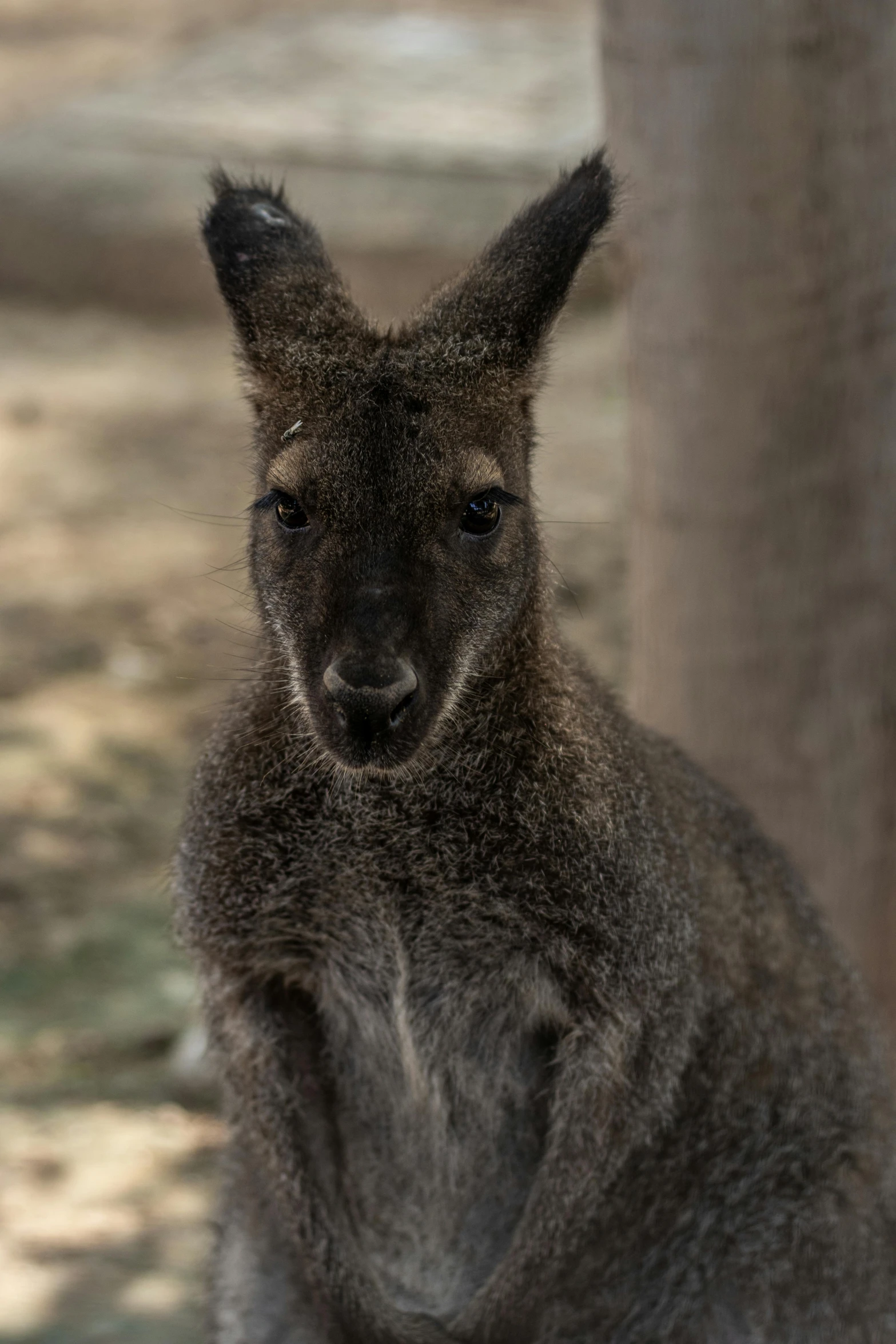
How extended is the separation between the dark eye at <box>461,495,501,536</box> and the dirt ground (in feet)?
1.87

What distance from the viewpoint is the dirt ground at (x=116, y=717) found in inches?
182

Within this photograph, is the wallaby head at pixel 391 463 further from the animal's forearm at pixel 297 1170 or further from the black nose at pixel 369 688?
the animal's forearm at pixel 297 1170

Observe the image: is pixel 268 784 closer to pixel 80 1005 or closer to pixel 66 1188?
pixel 66 1188

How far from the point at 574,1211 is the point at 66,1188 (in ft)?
6.30

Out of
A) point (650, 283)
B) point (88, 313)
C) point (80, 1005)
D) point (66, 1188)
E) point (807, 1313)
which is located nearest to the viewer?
point (807, 1313)

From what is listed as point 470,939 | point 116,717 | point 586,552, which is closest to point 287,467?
point 470,939

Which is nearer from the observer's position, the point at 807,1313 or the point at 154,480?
the point at 807,1313

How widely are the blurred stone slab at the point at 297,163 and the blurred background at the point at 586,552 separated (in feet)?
0.25

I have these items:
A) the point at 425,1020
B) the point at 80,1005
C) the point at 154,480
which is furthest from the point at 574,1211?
the point at 154,480

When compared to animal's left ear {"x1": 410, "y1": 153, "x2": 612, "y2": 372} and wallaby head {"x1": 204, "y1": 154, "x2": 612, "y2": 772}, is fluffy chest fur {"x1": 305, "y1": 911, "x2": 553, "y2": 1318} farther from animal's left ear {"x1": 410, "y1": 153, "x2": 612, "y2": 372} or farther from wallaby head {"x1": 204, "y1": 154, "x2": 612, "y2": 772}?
animal's left ear {"x1": 410, "y1": 153, "x2": 612, "y2": 372}

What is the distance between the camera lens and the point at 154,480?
916 cm

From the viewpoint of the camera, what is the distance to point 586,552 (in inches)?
337

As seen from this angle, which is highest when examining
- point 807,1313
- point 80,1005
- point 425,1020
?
point 80,1005

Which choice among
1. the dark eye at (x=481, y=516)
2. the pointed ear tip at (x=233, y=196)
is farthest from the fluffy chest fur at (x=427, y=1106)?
the pointed ear tip at (x=233, y=196)
